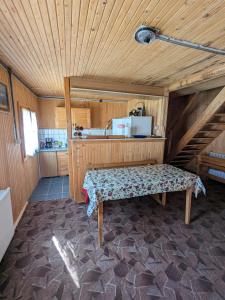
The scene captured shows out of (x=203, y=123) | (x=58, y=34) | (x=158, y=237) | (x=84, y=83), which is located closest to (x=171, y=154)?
(x=203, y=123)

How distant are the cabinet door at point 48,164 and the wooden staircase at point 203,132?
11.5 feet

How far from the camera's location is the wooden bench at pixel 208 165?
3.72 meters

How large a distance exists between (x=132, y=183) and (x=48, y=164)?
3.08 metres

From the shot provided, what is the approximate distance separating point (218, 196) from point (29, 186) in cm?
422

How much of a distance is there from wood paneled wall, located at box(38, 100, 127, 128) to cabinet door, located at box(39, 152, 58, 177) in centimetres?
95

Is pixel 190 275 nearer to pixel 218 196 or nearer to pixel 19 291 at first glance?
pixel 19 291

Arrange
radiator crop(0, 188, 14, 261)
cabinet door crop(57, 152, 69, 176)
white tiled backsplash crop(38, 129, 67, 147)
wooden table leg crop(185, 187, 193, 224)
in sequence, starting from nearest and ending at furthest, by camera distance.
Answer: radiator crop(0, 188, 14, 261), wooden table leg crop(185, 187, 193, 224), cabinet door crop(57, 152, 69, 176), white tiled backsplash crop(38, 129, 67, 147)

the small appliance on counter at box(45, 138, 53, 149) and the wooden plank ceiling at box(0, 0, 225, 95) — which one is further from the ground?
the wooden plank ceiling at box(0, 0, 225, 95)

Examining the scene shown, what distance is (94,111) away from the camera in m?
4.81

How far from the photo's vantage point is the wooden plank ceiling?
1.09 m

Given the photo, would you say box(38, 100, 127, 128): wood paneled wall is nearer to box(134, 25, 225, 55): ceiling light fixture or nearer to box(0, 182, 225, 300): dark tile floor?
box(0, 182, 225, 300): dark tile floor

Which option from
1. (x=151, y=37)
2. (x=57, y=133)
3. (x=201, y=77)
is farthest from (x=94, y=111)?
(x=151, y=37)

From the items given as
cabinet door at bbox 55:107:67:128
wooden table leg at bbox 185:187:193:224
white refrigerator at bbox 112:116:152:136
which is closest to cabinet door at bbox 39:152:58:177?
cabinet door at bbox 55:107:67:128

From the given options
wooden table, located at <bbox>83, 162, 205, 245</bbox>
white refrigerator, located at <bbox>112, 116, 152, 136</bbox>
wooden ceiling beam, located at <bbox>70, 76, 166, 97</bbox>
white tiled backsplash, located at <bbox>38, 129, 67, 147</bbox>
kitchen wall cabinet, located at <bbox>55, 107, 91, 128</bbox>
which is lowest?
wooden table, located at <bbox>83, 162, 205, 245</bbox>
